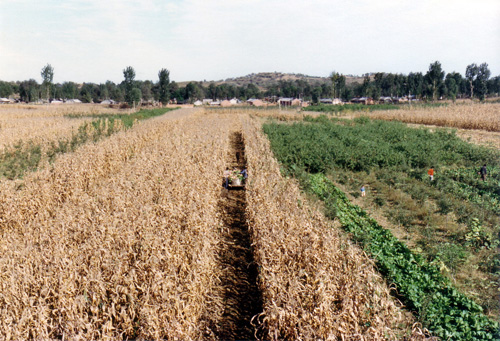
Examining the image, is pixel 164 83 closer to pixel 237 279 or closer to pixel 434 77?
pixel 434 77

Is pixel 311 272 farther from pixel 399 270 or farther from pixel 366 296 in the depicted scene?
pixel 399 270

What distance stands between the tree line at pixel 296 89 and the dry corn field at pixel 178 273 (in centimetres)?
7084

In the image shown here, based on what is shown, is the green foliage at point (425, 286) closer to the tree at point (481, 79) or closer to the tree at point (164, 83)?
the tree at point (164, 83)

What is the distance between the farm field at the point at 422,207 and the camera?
20.1ft

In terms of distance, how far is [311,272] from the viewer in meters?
5.16

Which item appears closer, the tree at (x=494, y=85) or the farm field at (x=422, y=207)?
the farm field at (x=422, y=207)

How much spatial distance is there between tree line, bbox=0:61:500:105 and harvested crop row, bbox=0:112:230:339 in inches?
2725

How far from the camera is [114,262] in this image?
527 centimetres

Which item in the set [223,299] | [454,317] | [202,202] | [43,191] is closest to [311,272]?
[223,299]

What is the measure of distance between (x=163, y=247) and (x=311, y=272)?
96.3 inches

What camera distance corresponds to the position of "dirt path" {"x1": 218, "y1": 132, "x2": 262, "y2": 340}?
536 cm

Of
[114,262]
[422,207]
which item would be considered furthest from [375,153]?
[114,262]

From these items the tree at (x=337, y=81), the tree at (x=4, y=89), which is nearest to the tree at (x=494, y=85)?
the tree at (x=337, y=81)

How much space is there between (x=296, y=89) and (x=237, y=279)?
136498 millimetres
